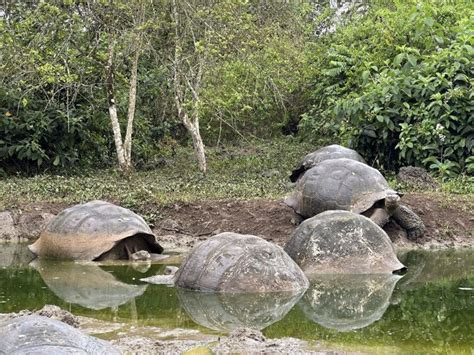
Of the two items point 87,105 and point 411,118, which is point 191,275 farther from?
point 87,105

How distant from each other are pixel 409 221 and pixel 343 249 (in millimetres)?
2073

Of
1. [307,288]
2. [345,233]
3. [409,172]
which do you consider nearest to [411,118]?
[409,172]

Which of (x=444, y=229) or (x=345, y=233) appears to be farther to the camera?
(x=444, y=229)

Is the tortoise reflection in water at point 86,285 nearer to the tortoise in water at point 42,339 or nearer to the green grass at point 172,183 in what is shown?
the green grass at point 172,183

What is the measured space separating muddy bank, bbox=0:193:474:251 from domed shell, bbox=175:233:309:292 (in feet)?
7.80

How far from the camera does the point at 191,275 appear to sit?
257 inches

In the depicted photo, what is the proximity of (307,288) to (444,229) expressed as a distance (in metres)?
3.30

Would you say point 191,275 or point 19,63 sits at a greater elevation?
point 19,63

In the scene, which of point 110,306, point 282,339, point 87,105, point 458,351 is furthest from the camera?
point 87,105

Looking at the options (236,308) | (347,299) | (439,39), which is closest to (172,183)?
(439,39)

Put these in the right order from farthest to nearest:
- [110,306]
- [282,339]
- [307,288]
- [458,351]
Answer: [307,288] < [110,306] < [282,339] < [458,351]

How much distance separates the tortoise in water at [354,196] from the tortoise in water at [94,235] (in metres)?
2.00

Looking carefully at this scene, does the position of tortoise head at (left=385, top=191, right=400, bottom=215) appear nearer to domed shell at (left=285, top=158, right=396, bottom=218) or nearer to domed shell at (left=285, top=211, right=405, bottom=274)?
domed shell at (left=285, top=158, right=396, bottom=218)

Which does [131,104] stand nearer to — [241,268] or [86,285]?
[86,285]
